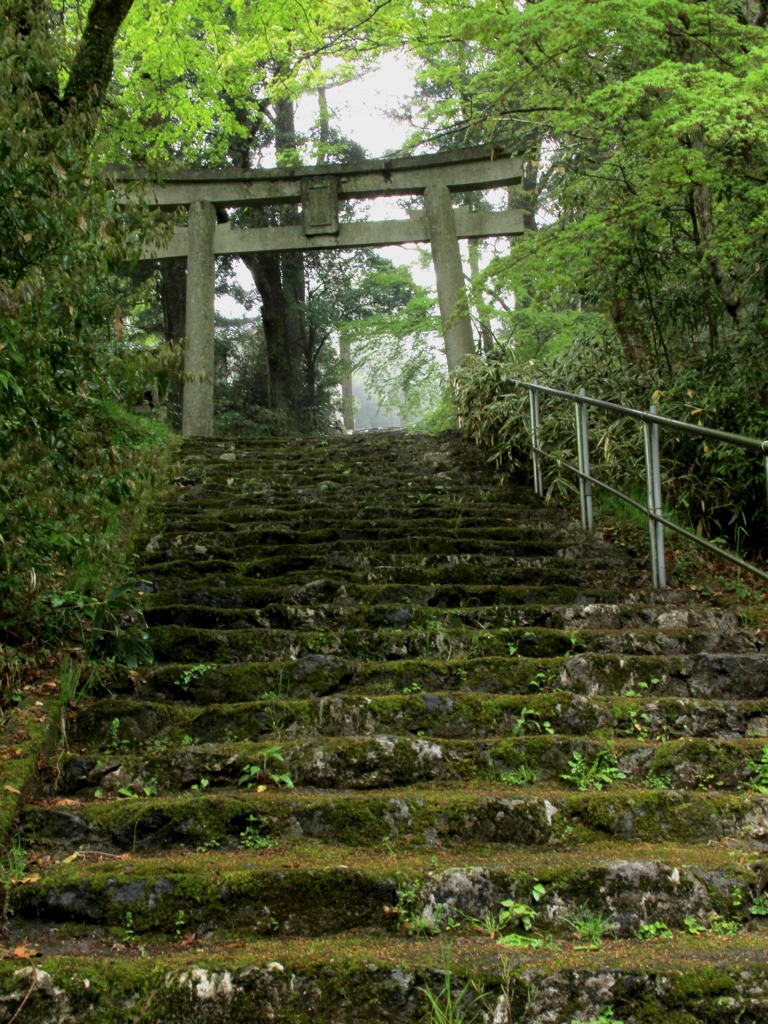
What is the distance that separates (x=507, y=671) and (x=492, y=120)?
650cm

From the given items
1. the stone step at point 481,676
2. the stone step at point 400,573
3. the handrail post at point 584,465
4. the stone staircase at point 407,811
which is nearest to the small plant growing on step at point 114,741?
the stone staircase at point 407,811

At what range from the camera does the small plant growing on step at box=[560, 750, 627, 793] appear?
10.6 ft

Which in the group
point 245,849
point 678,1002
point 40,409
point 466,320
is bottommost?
point 678,1002

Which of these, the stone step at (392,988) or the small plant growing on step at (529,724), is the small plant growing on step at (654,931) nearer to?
the stone step at (392,988)

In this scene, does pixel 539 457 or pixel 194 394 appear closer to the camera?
pixel 539 457

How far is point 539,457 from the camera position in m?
7.31

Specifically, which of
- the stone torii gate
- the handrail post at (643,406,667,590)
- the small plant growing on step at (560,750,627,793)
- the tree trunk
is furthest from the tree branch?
the tree trunk

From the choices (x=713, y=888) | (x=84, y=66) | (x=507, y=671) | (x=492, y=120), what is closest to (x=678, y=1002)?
(x=713, y=888)

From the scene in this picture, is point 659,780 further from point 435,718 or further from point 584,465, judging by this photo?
point 584,465

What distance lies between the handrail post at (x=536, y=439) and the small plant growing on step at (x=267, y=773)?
430 centimetres

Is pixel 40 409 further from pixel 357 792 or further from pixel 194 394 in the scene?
pixel 194 394

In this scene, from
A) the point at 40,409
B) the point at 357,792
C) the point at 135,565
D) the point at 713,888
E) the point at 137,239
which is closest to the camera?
the point at 713,888

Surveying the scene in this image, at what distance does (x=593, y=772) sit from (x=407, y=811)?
28.5 inches

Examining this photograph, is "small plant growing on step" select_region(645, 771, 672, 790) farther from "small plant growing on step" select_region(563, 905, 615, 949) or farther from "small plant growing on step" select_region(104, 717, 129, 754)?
"small plant growing on step" select_region(104, 717, 129, 754)
